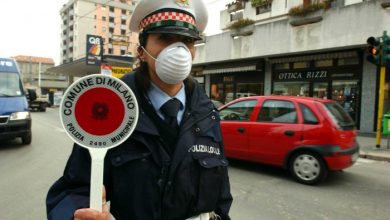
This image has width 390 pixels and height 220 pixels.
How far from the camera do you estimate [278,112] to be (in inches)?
252

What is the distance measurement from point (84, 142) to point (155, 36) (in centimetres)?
67

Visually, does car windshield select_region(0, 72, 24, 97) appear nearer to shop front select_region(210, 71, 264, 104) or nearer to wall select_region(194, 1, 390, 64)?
wall select_region(194, 1, 390, 64)

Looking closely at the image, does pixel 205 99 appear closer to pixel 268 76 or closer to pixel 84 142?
→ pixel 84 142

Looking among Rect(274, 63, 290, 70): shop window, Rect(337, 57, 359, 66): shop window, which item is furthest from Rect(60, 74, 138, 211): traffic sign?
Rect(274, 63, 290, 70): shop window

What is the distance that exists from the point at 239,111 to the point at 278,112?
37.8 inches

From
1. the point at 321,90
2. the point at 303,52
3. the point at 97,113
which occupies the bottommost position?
the point at 97,113

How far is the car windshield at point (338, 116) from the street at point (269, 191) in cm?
103

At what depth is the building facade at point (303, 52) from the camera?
1332 centimetres

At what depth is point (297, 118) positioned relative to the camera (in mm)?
6090

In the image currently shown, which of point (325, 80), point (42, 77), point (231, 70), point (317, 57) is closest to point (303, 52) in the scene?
point (317, 57)

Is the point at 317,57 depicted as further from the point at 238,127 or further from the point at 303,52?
the point at 238,127

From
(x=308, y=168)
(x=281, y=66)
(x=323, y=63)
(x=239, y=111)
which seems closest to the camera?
(x=308, y=168)

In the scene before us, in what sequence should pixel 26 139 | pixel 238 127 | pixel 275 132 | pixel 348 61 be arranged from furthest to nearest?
pixel 348 61
pixel 26 139
pixel 238 127
pixel 275 132

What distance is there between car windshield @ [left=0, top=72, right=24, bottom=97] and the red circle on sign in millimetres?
8674
